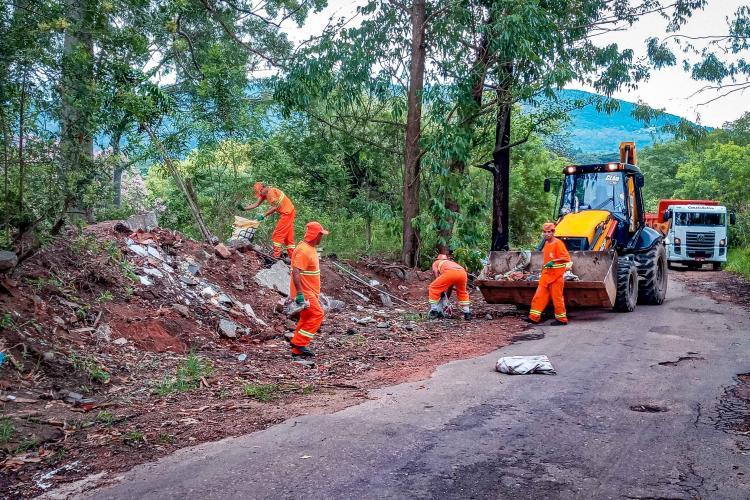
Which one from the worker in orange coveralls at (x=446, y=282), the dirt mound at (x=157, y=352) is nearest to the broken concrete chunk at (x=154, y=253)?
the dirt mound at (x=157, y=352)

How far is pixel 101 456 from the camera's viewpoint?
15.9 feet

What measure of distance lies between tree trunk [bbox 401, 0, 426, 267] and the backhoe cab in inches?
185

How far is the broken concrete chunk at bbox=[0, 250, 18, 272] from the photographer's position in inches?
296

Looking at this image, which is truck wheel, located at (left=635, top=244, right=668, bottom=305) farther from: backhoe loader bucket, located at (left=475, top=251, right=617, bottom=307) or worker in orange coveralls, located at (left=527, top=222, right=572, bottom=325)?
worker in orange coveralls, located at (left=527, top=222, right=572, bottom=325)

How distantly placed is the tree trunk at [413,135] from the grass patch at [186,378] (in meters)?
10.1

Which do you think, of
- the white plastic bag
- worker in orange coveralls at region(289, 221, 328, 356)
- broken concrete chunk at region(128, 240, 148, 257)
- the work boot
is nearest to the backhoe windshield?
the white plastic bag

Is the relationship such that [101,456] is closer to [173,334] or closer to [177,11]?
[173,334]

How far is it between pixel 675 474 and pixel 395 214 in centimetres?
1422

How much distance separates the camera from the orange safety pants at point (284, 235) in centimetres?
1375

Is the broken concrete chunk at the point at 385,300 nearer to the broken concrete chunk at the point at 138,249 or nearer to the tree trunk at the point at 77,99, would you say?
the broken concrete chunk at the point at 138,249

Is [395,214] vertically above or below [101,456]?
above

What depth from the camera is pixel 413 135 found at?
16.8m

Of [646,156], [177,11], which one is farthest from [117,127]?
[646,156]

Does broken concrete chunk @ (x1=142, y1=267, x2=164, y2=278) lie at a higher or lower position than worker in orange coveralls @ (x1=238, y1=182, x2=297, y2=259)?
lower
